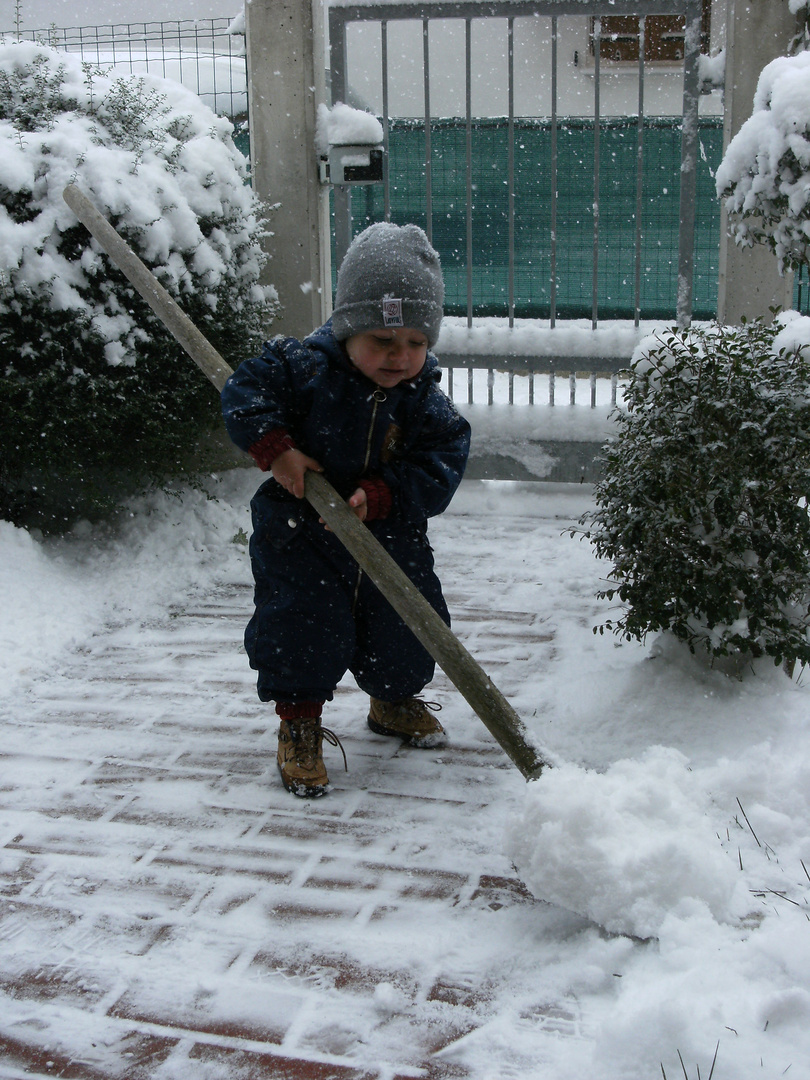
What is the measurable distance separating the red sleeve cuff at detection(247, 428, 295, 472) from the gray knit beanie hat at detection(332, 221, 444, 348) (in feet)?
0.90

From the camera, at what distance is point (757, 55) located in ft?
14.6

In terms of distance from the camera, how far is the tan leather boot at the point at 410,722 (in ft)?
8.82

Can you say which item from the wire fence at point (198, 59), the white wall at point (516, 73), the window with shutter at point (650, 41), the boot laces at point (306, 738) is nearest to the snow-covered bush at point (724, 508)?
the boot laces at point (306, 738)

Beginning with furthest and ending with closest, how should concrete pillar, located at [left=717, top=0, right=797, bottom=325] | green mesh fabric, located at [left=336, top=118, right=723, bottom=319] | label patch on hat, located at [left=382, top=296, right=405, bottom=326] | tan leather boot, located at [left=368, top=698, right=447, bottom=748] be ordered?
green mesh fabric, located at [left=336, top=118, right=723, bottom=319] < concrete pillar, located at [left=717, top=0, right=797, bottom=325] < tan leather boot, located at [left=368, top=698, right=447, bottom=748] < label patch on hat, located at [left=382, top=296, right=405, bottom=326]

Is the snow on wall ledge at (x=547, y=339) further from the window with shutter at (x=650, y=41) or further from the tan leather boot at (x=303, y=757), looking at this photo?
the window with shutter at (x=650, y=41)

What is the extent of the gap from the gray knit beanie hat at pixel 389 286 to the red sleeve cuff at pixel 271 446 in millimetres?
275

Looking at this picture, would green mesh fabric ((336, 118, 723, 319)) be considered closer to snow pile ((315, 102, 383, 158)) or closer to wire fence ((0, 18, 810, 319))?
wire fence ((0, 18, 810, 319))

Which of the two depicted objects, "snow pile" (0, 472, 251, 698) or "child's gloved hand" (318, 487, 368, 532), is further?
"snow pile" (0, 472, 251, 698)

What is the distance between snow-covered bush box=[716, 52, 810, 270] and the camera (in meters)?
3.24

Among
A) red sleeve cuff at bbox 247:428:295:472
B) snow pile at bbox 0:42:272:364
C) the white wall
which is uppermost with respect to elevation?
the white wall

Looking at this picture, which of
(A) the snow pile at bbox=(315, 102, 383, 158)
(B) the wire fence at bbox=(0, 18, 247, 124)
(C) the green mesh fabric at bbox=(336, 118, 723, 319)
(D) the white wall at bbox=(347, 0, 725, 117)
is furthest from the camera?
(D) the white wall at bbox=(347, 0, 725, 117)

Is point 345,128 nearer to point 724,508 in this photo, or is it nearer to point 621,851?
point 724,508

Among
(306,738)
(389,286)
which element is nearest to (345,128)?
(389,286)

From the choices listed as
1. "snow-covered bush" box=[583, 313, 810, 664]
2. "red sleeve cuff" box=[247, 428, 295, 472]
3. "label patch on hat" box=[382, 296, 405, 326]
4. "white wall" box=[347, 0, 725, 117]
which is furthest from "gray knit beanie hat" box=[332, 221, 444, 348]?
"white wall" box=[347, 0, 725, 117]
